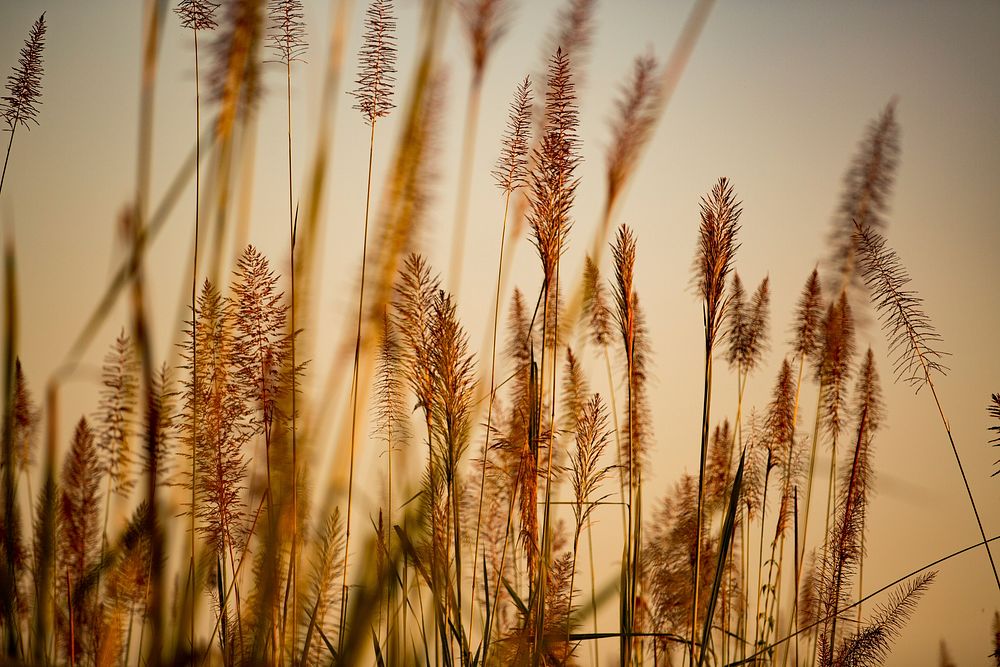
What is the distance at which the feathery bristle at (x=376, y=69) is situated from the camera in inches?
39.2

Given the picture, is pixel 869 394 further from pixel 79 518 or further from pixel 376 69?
pixel 79 518

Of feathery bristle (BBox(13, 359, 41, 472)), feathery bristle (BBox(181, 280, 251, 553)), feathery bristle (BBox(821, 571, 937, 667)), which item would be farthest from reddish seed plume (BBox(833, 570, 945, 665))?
feathery bristle (BBox(13, 359, 41, 472))

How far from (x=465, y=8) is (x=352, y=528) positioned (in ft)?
2.02

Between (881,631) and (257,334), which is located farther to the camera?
(881,631)

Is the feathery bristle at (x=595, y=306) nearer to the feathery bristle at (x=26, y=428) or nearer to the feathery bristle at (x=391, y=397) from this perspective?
the feathery bristle at (x=391, y=397)

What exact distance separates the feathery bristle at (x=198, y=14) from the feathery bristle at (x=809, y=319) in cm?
118

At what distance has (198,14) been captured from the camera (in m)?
0.92

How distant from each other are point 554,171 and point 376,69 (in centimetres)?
30

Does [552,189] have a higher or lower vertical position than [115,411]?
higher

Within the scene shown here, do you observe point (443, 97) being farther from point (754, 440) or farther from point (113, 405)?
point (754, 440)

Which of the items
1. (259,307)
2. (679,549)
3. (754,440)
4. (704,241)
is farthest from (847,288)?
(259,307)

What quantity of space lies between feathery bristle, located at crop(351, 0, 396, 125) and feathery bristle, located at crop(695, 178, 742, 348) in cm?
41

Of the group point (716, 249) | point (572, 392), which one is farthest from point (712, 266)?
point (572, 392)

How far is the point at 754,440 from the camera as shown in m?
1.65
